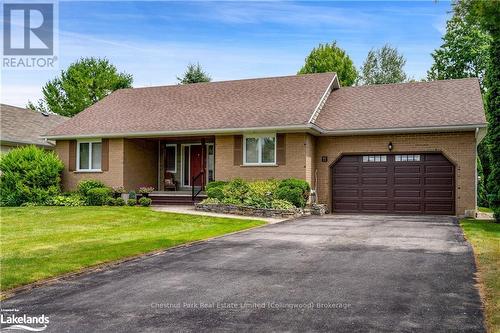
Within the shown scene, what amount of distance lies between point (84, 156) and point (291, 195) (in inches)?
443

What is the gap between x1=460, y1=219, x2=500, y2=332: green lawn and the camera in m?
5.62

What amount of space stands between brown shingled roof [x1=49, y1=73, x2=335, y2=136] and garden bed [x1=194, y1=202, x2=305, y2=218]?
11.9 ft

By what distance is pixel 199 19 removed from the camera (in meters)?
17.9

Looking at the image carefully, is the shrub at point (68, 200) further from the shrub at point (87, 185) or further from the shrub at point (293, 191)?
the shrub at point (293, 191)

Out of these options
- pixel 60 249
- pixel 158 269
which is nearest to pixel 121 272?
pixel 158 269

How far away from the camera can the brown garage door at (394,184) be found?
739 inches

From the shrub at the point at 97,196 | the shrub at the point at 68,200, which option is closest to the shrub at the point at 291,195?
the shrub at the point at 97,196

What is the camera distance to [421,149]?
18.9m

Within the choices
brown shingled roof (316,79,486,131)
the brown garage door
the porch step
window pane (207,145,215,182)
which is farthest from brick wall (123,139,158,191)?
the brown garage door

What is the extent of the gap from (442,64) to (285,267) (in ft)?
119

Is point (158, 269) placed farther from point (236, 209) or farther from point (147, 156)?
point (147, 156)

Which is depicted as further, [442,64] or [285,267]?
[442,64]

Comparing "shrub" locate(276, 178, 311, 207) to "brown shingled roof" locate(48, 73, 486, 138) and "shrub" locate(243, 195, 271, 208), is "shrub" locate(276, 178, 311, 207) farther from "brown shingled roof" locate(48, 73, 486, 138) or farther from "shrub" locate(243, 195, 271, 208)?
"brown shingled roof" locate(48, 73, 486, 138)

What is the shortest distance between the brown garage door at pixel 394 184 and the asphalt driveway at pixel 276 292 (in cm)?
843
